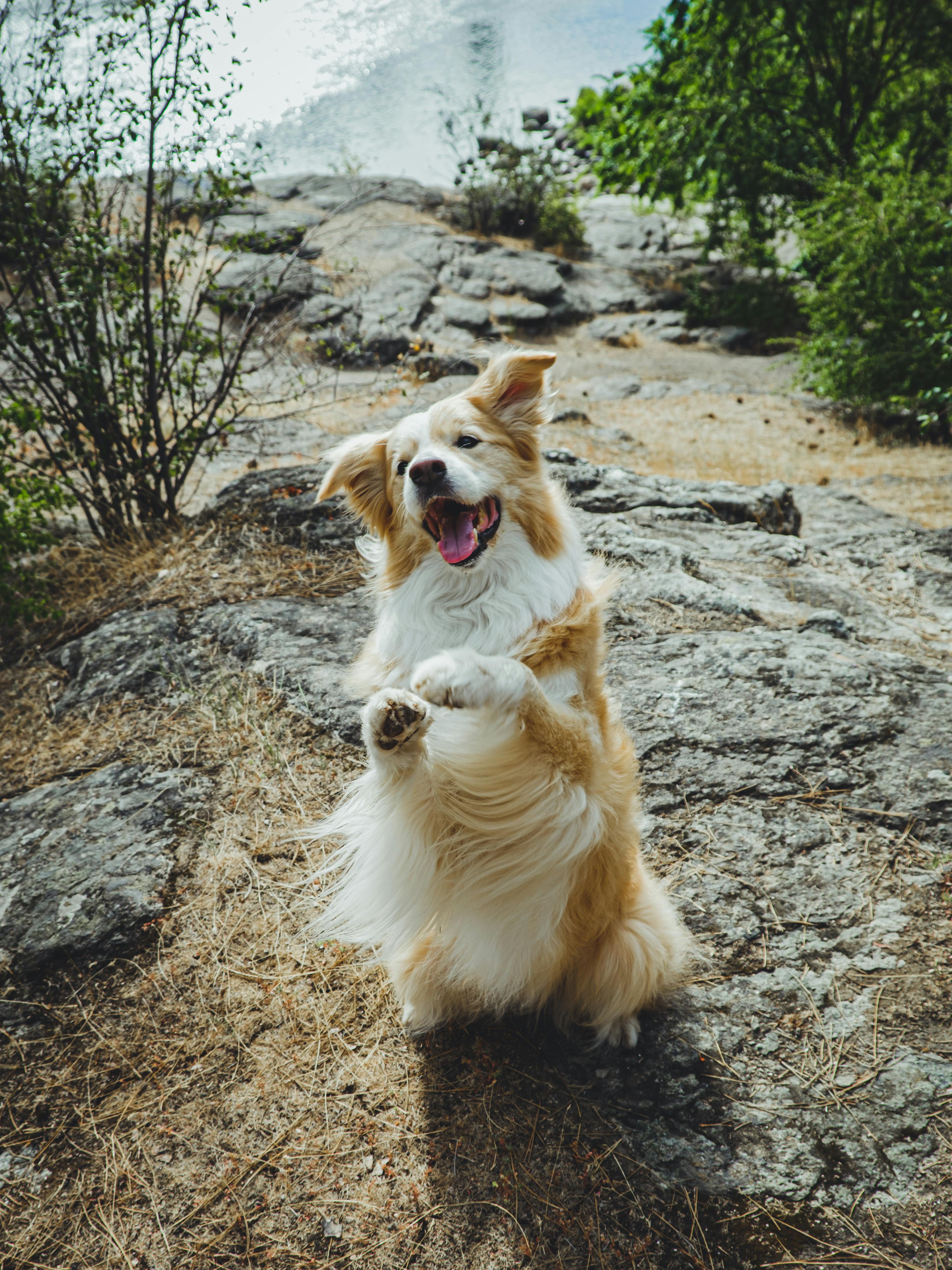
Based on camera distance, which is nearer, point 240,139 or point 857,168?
point 240,139

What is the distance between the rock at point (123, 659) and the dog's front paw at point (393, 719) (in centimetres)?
227

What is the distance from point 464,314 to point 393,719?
13281 mm

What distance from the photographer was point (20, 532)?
4.54m

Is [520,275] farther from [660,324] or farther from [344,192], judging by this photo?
[344,192]

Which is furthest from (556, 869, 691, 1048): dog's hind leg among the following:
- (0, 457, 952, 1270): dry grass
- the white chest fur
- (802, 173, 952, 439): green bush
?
(802, 173, 952, 439): green bush

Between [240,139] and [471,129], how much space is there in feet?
50.8

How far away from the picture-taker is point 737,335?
14.9 m

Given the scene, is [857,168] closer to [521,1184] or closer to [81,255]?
[81,255]

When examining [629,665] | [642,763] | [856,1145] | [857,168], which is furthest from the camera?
[857,168]

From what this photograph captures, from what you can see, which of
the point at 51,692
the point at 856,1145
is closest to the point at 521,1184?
the point at 856,1145

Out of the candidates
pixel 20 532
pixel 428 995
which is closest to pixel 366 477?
pixel 428 995

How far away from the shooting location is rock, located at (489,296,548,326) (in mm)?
14281

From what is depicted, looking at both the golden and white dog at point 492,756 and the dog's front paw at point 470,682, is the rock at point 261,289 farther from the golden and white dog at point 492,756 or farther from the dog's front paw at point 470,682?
the dog's front paw at point 470,682

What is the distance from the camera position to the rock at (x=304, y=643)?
11.9 ft
